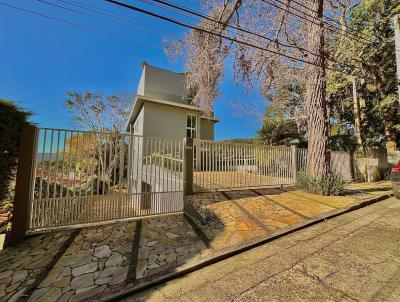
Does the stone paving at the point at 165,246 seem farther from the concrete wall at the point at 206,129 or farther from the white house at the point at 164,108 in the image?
the concrete wall at the point at 206,129

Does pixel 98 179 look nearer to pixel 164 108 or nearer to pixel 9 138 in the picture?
pixel 9 138

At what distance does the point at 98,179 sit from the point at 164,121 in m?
9.54

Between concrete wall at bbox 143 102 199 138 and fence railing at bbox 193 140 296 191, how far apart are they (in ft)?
24.4

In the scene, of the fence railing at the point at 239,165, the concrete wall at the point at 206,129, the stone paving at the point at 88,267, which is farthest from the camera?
the concrete wall at the point at 206,129

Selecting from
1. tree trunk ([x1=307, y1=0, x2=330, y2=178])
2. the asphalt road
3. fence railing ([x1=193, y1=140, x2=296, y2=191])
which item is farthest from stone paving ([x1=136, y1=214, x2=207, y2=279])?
tree trunk ([x1=307, y1=0, x2=330, y2=178])

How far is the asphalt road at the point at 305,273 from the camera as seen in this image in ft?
8.09

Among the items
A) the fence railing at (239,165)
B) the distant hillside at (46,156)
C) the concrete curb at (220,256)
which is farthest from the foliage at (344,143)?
the distant hillside at (46,156)

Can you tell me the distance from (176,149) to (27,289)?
427 centimetres

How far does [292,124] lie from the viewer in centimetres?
1781

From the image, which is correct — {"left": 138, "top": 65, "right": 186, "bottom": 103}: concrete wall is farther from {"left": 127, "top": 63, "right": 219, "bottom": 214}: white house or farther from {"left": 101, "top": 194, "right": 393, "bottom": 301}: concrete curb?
{"left": 101, "top": 194, "right": 393, "bottom": 301}: concrete curb

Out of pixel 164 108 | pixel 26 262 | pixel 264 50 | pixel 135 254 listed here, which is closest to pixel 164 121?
pixel 164 108

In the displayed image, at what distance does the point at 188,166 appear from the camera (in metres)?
6.08

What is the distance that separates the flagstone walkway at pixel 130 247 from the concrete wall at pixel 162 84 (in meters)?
11.2

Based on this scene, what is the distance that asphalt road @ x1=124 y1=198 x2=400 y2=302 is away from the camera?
2467 mm
